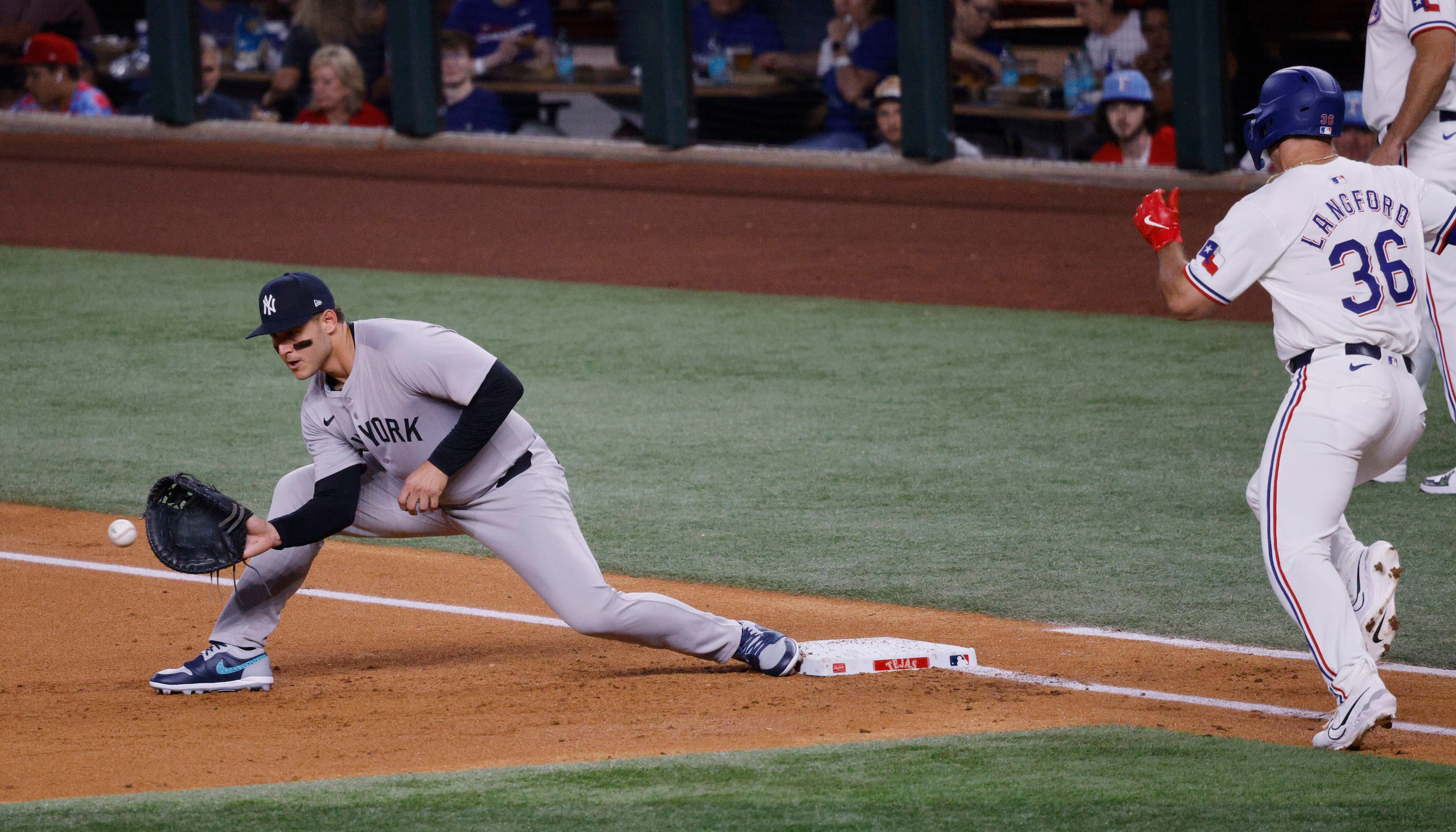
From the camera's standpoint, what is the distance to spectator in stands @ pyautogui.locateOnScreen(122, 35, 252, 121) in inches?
609

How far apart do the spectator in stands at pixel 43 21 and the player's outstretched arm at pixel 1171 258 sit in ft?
46.5

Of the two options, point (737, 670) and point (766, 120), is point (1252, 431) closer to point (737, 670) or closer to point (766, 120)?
point (737, 670)

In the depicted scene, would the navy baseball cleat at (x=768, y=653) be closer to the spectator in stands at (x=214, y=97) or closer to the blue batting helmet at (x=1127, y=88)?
the blue batting helmet at (x=1127, y=88)

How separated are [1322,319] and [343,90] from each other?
1203 centimetres

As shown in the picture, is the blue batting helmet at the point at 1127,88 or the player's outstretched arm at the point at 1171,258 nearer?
the player's outstretched arm at the point at 1171,258

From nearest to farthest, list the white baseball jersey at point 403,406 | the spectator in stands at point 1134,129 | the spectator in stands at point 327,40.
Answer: the white baseball jersey at point 403,406
the spectator in stands at point 1134,129
the spectator in stands at point 327,40

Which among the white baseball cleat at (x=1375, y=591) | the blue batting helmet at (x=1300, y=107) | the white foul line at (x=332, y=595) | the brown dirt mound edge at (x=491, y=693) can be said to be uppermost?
the blue batting helmet at (x=1300, y=107)

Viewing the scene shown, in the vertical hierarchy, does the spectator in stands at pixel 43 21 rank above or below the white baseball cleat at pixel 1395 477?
above

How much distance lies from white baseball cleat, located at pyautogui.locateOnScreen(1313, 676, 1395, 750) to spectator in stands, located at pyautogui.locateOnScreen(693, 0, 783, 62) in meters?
9.84

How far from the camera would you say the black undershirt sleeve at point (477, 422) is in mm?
4426

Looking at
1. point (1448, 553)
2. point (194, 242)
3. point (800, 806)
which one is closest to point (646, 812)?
point (800, 806)

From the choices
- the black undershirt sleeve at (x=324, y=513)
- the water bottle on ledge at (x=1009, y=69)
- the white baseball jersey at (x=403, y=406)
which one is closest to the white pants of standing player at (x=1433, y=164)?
the white baseball jersey at (x=403, y=406)

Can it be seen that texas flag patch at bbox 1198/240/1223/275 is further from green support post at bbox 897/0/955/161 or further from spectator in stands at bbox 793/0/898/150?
spectator in stands at bbox 793/0/898/150

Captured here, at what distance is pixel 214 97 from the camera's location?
1553 cm
